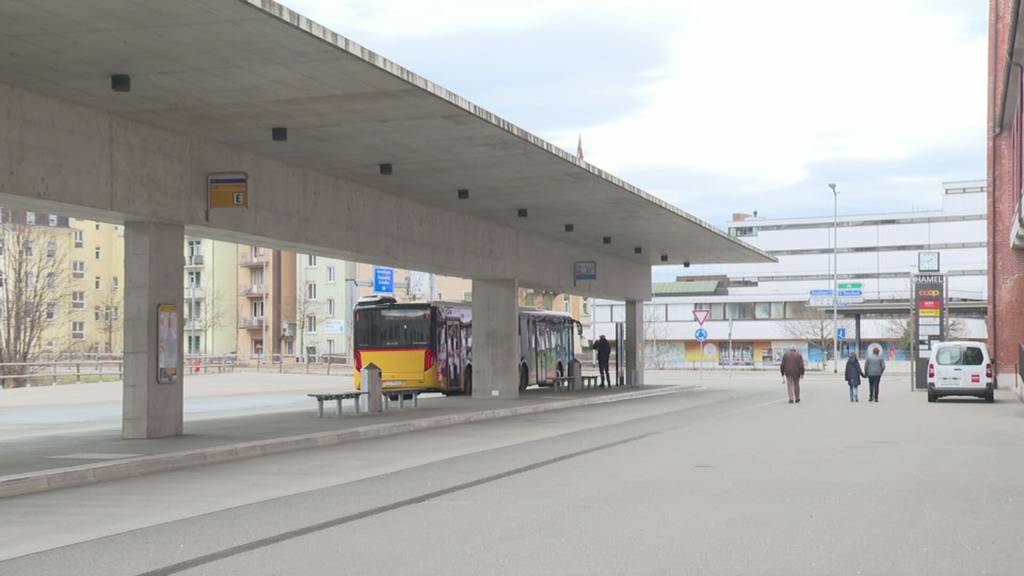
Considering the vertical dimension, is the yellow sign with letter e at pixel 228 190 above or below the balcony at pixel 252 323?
above

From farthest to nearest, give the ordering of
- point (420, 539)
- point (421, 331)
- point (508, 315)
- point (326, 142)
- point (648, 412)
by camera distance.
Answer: point (421, 331)
point (508, 315)
point (648, 412)
point (326, 142)
point (420, 539)

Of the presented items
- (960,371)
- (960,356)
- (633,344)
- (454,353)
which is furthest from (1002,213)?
(454,353)

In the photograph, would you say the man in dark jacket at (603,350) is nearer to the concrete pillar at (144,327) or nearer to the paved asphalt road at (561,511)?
the paved asphalt road at (561,511)

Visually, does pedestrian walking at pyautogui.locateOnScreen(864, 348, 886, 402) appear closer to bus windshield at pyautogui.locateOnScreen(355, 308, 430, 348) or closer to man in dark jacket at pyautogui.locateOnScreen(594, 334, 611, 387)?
man in dark jacket at pyautogui.locateOnScreen(594, 334, 611, 387)

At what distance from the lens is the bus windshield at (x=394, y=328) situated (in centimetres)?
3847

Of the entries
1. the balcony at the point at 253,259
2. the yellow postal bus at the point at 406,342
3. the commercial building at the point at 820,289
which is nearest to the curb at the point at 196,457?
the yellow postal bus at the point at 406,342

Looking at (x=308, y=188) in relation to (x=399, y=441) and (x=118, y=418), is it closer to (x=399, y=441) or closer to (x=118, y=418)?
(x=399, y=441)

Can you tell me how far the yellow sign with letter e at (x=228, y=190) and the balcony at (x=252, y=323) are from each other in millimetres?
91293

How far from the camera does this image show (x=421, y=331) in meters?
38.5

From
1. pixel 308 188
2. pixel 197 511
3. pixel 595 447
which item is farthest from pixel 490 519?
pixel 308 188

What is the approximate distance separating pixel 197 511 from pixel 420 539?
3.36m

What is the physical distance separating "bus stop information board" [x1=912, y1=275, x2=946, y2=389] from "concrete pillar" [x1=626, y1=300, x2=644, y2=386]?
34.7ft

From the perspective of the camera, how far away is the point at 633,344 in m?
49.2

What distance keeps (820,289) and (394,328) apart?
84416 millimetres
